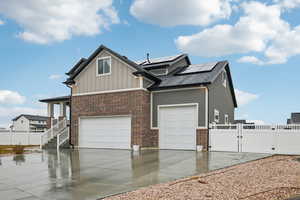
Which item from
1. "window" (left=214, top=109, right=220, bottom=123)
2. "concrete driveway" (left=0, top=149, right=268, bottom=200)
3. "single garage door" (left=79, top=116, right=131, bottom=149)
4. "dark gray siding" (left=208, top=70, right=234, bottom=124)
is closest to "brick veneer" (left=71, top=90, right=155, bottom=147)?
"single garage door" (left=79, top=116, right=131, bottom=149)

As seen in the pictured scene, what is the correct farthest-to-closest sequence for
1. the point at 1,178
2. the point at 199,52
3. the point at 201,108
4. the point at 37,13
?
the point at 199,52 < the point at 201,108 < the point at 37,13 < the point at 1,178

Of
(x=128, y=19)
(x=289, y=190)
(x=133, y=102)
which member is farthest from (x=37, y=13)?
(x=289, y=190)

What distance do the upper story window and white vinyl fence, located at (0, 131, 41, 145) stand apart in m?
10.0

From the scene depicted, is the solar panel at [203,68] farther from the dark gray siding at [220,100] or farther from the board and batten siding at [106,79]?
the board and batten siding at [106,79]

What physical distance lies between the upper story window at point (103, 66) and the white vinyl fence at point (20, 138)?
32.8 ft

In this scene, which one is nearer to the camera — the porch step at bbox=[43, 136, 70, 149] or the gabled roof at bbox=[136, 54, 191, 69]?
the porch step at bbox=[43, 136, 70, 149]

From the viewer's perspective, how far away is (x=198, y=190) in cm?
573

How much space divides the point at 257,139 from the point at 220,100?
4481 millimetres

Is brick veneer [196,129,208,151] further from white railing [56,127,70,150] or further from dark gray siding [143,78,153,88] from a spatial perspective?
white railing [56,127,70,150]

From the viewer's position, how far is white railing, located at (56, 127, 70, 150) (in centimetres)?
1791

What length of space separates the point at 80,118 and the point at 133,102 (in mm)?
4624

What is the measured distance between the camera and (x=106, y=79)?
1697 centimetres

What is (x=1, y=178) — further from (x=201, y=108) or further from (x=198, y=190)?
(x=201, y=108)

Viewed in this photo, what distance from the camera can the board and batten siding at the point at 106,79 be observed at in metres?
16.2
